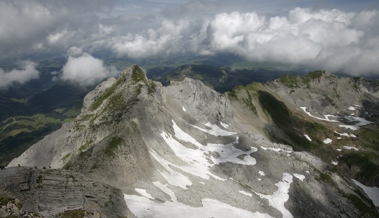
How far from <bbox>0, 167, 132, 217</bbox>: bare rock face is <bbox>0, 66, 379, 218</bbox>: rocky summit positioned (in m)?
0.12

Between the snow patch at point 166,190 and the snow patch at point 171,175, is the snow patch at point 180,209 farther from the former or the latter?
the snow patch at point 171,175

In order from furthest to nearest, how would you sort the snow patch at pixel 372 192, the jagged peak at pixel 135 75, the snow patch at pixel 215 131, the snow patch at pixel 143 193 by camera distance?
1. the snow patch at pixel 372 192
2. the jagged peak at pixel 135 75
3. the snow patch at pixel 215 131
4. the snow patch at pixel 143 193

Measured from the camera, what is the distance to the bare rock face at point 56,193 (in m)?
28.9

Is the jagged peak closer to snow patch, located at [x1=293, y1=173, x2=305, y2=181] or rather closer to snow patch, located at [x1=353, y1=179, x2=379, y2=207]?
snow patch, located at [x1=293, y1=173, x2=305, y2=181]

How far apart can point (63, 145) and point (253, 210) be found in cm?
6052

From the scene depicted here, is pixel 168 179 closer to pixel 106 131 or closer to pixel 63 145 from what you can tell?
pixel 106 131

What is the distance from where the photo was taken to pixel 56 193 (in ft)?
106

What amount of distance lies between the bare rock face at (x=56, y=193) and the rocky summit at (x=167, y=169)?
115mm

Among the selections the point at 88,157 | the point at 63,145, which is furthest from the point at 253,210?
the point at 63,145

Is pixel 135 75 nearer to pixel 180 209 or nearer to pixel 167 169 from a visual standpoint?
pixel 167 169

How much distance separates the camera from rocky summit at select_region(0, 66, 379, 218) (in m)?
34.7

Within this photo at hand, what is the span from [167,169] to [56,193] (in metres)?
38.6

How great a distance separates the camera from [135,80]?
108 meters

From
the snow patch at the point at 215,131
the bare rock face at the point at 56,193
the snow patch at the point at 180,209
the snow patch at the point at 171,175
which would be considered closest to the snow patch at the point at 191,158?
the snow patch at the point at 171,175
